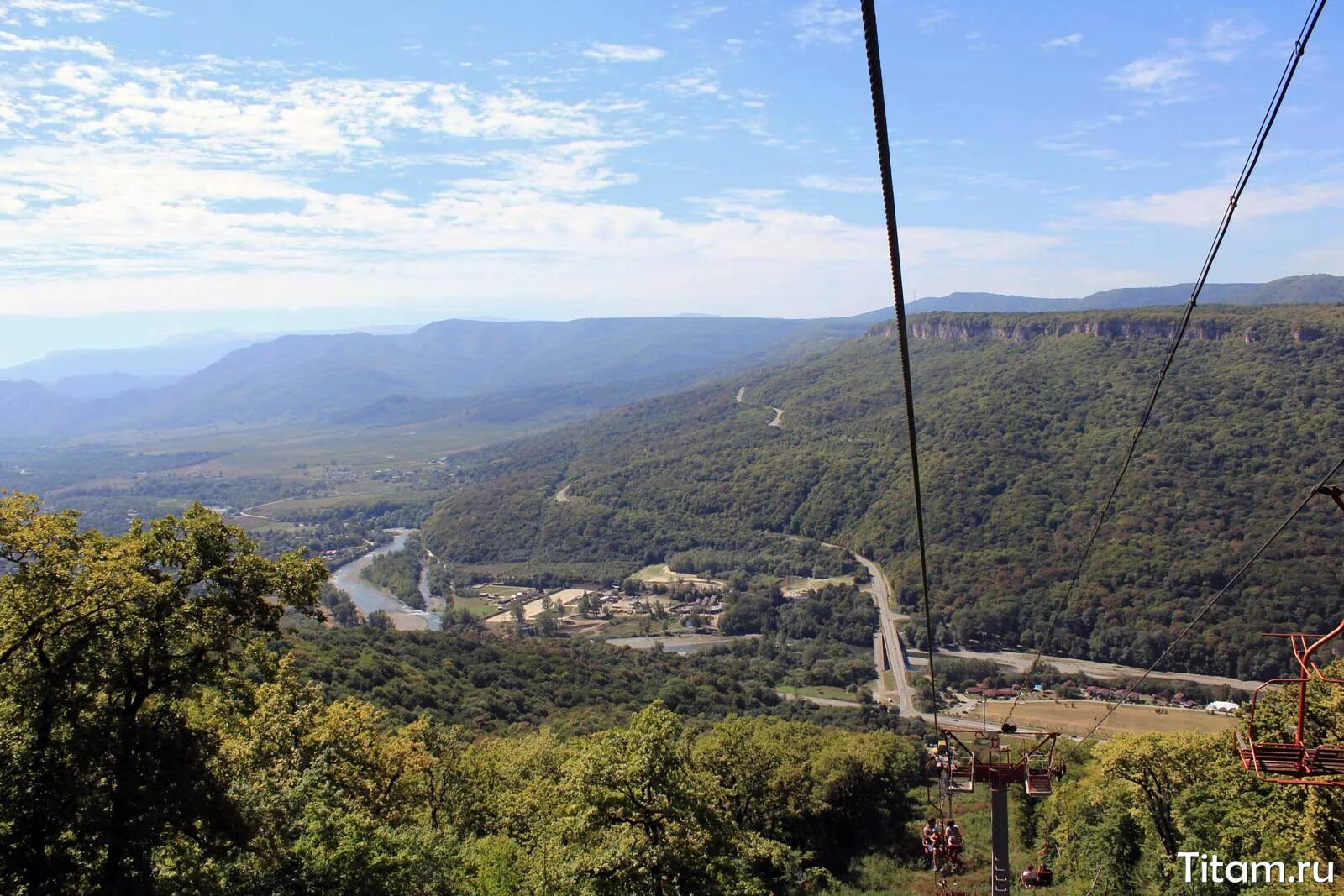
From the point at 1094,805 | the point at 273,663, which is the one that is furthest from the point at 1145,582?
the point at 273,663

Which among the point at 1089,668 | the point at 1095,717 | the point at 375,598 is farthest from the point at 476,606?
the point at 1095,717

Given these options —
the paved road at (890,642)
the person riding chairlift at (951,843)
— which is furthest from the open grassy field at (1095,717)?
the person riding chairlift at (951,843)

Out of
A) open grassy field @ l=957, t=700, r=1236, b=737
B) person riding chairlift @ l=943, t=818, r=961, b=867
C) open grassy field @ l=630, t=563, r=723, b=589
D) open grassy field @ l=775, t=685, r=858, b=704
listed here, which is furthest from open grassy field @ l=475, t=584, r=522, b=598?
person riding chairlift @ l=943, t=818, r=961, b=867

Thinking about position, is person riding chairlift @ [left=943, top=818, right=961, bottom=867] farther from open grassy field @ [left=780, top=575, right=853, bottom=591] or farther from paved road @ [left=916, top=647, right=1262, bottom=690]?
open grassy field @ [left=780, top=575, right=853, bottom=591]

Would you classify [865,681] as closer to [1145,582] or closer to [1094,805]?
[1145,582]

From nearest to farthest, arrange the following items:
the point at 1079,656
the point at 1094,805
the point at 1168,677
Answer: the point at 1094,805 → the point at 1168,677 → the point at 1079,656

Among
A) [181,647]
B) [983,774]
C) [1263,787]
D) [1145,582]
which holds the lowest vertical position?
[1145,582]

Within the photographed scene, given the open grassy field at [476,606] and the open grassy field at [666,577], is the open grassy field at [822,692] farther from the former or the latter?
the open grassy field at [476,606]
